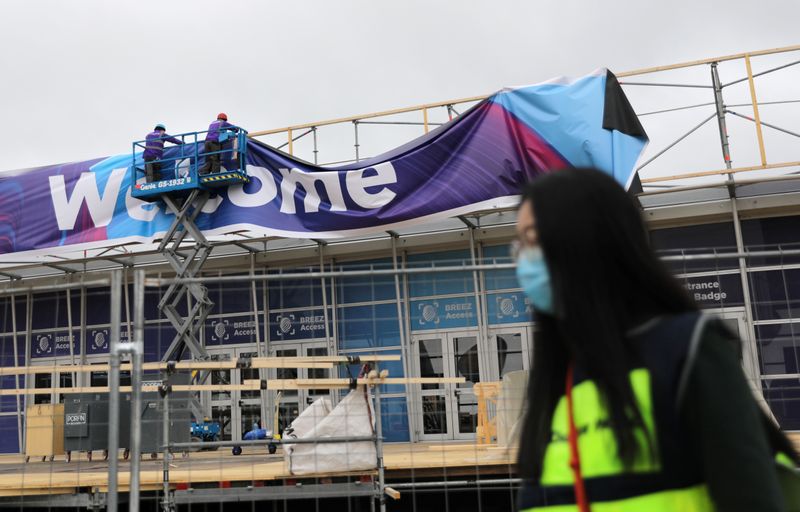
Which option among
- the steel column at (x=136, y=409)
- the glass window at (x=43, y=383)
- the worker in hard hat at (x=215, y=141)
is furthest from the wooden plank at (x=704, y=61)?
the glass window at (x=43, y=383)

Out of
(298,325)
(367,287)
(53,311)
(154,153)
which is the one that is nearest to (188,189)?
(154,153)

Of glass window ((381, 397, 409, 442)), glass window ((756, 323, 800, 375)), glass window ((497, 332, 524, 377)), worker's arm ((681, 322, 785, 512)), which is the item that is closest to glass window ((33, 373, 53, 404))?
glass window ((381, 397, 409, 442))

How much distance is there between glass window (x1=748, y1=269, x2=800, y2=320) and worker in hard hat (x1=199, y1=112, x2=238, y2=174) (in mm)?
10161

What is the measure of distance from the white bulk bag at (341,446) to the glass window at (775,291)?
8.96 m

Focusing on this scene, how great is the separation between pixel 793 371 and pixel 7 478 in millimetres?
11545

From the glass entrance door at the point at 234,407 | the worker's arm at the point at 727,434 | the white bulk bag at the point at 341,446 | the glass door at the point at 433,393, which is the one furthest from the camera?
the glass entrance door at the point at 234,407

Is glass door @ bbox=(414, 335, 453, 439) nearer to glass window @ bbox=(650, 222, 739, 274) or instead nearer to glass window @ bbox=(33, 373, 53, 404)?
glass window @ bbox=(650, 222, 739, 274)

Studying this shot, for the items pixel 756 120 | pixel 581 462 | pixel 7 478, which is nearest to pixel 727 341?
pixel 581 462

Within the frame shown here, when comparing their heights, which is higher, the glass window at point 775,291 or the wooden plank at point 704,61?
the wooden plank at point 704,61

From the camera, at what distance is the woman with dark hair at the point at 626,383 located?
1.27m

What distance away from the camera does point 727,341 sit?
1.34m

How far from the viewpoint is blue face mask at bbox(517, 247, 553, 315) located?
1540 millimetres

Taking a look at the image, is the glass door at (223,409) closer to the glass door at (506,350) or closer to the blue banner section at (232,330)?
the blue banner section at (232,330)

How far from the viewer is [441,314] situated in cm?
1506
